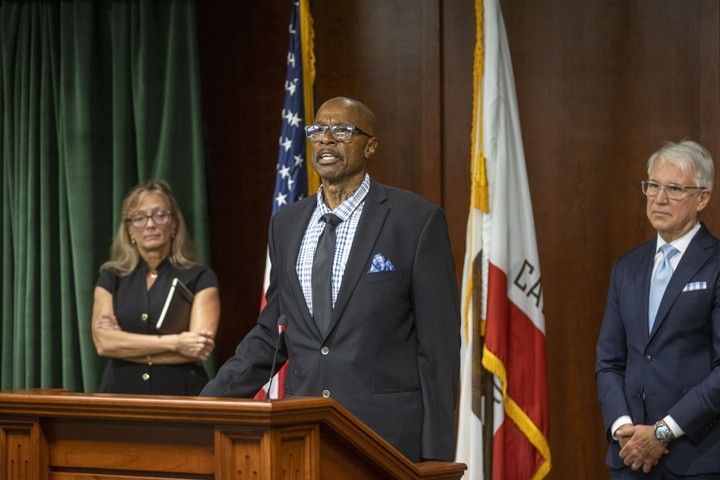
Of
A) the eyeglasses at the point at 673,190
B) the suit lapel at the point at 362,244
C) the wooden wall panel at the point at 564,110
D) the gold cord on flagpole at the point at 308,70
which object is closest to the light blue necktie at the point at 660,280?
the eyeglasses at the point at 673,190

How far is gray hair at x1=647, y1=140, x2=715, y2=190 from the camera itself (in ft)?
12.8

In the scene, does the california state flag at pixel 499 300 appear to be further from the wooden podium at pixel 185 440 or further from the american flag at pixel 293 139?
the wooden podium at pixel 185 440

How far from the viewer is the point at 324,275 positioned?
3.13 meters

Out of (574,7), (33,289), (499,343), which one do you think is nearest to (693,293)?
(499,343)

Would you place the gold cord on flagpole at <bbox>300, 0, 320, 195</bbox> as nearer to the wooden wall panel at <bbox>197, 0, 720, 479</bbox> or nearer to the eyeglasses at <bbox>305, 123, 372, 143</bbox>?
the wooden wall panel at <bbox>197, 0, 720, 479</bbox>

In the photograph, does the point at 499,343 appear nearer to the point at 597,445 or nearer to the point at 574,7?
the point at 597,445

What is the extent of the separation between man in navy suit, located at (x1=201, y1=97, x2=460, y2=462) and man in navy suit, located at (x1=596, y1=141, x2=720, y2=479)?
0.95 meters

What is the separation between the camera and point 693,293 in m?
3.76

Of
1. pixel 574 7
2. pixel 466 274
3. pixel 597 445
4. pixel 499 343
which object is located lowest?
pixel 597 445

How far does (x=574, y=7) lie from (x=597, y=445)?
6.51ft

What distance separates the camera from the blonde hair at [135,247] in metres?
5.05

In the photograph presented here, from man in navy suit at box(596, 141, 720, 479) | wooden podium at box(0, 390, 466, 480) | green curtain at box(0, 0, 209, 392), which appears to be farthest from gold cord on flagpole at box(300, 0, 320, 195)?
wooden podium at box(0, 390, 466, 480)

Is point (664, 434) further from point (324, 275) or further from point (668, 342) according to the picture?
point (324, 275)

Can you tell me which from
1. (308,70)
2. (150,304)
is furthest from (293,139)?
(150,304)
